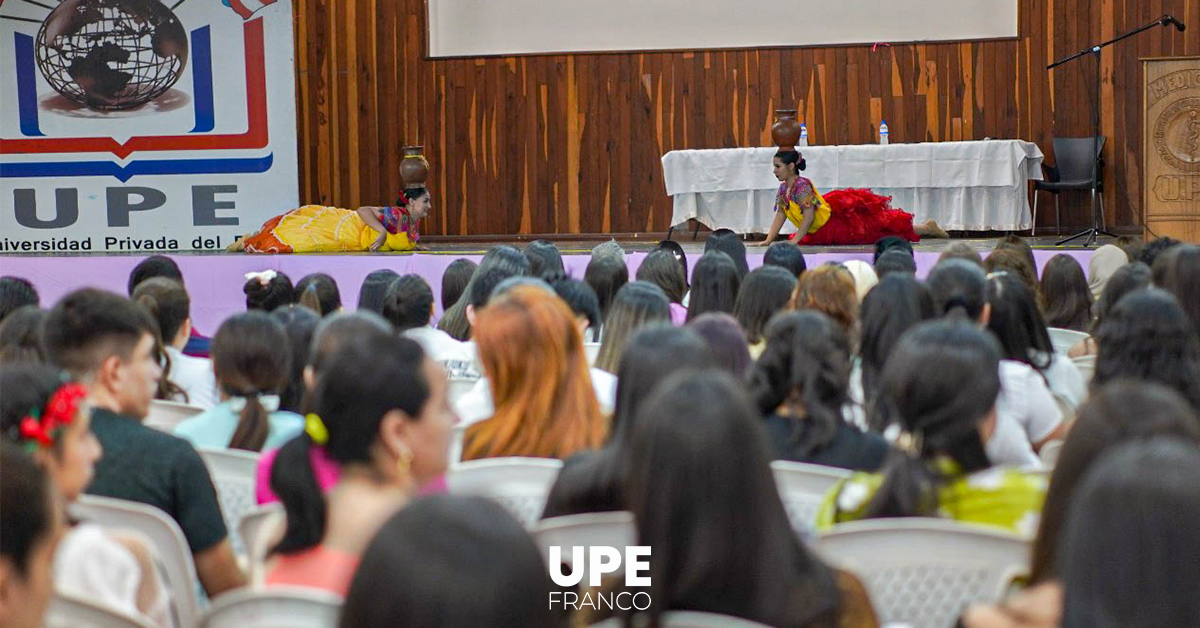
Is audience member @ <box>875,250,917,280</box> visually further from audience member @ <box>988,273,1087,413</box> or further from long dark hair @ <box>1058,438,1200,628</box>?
long dark hair @ <box>1058,438,1200,628</box>

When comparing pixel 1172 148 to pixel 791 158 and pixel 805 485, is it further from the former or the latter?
pixel 805 485

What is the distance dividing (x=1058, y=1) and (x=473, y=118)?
15.7 ft

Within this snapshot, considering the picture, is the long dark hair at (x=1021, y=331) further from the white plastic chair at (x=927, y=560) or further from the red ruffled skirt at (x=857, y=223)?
the red ruffled skirt at (x=857, y=223)

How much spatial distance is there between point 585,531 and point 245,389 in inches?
48.1

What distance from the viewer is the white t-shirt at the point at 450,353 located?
3.93 metres

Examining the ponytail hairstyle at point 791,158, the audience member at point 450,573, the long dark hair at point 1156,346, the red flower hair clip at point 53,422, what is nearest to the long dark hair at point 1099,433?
the audience member at point 450,573

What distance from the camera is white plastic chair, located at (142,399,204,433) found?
123 inches

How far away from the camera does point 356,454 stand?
1.80 meters

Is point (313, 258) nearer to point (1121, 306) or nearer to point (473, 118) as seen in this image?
point (473, 118)

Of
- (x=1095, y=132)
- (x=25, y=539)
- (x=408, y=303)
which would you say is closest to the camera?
(x=25, y=539)

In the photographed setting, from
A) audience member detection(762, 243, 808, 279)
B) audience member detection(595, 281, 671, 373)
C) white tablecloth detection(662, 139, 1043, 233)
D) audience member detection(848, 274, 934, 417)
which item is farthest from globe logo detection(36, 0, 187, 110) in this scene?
audience member detection(848, 274, 934, 417)

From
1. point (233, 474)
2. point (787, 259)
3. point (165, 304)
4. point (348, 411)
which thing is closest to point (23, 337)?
point (165, 304)

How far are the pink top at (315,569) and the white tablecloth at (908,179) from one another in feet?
28.1

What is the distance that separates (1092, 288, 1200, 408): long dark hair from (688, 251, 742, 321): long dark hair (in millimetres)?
1990
